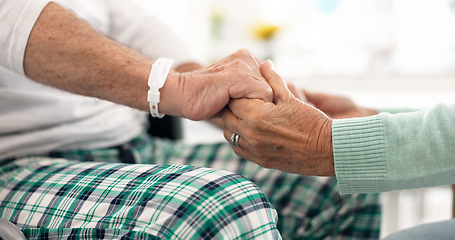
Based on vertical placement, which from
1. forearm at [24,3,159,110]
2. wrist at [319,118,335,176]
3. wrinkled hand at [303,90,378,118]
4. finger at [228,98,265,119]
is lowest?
wrinkled hand at [303,90,378,118]

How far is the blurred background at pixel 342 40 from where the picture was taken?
2.12m

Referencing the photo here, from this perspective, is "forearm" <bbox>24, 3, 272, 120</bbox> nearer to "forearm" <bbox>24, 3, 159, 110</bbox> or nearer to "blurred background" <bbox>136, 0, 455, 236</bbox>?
"forearm" <bbox>24, 3, 159, 110</bbox>

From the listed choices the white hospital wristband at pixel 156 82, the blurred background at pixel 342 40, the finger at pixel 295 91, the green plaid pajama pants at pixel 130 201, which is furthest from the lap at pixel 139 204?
the blurred background at pixel 342 40

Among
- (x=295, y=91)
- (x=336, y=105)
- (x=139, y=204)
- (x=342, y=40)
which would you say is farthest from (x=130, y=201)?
(x=342, y=40)

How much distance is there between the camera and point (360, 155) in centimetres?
66

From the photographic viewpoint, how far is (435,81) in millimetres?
2115

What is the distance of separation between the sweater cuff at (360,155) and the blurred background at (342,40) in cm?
128

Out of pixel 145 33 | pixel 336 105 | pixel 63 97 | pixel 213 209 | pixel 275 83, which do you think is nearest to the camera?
pixel 213 209

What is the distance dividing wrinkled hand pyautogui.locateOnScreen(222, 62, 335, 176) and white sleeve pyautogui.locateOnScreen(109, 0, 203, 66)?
20.0 inches

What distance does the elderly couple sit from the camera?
1.92 ft

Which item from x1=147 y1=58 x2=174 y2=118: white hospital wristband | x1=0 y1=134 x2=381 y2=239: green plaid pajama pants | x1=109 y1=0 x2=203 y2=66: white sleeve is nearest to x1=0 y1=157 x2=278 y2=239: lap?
x1=0 y1=134 x2=381 y2=239: green plaid pajama pants

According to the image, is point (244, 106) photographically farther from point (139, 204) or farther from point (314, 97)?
point (314, 97)

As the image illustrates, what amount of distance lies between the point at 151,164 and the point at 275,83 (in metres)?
0.28

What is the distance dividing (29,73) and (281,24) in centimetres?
190
